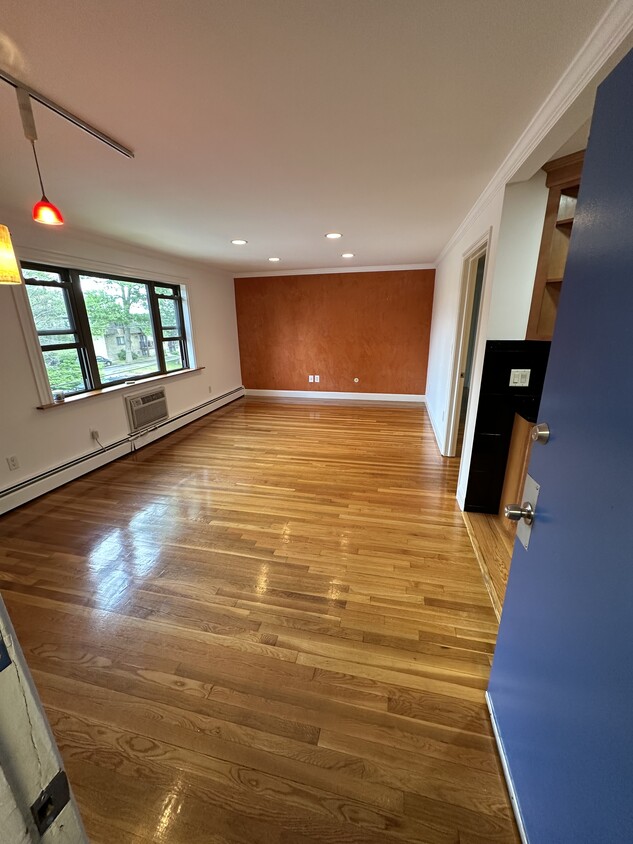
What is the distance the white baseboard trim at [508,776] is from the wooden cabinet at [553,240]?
1.81 m

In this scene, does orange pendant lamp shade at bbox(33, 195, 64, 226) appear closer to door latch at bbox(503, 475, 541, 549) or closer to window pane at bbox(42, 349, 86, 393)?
window pane at bbox(42, 349, 86, 393)

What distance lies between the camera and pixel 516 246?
78.5 inches

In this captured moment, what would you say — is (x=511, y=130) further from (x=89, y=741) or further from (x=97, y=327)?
(x=97, y=327)

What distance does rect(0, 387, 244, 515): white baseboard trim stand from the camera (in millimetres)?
2766

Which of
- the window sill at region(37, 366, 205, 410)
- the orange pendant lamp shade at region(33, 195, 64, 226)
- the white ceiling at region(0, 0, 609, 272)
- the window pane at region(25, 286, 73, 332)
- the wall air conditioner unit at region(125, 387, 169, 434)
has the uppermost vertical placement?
the white ceiling at region(0, 0, 609, 272)

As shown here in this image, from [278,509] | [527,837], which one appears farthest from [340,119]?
[527,837]

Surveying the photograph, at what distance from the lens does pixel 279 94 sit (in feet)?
4.22

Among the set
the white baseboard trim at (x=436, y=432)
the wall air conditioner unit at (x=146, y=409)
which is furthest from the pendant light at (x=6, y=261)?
the white baseboard trim at (x=436, y=432)

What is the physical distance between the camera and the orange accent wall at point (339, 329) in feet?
18.5

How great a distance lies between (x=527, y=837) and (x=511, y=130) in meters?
2.66

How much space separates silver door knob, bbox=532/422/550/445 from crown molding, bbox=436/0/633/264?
45.1 inches

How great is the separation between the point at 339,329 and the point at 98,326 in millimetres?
3757

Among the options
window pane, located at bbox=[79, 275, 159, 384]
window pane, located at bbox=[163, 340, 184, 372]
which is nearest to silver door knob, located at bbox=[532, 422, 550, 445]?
window pane, located at bbox=[79, 275, 159, 384]

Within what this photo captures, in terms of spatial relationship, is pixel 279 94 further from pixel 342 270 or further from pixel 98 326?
pixel 342 270
